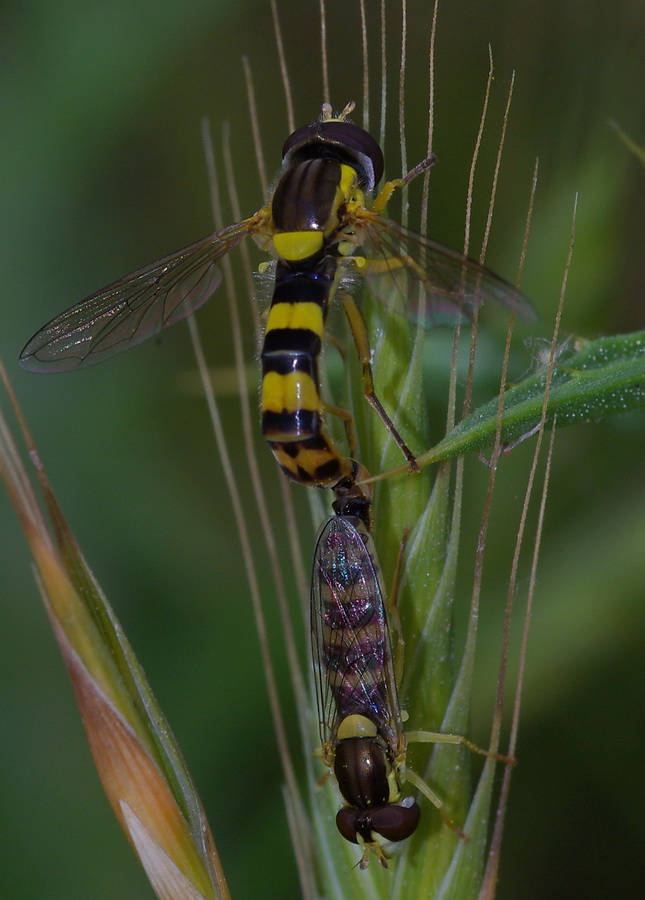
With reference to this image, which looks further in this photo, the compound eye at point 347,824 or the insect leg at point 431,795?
the compound eye at point 347,824

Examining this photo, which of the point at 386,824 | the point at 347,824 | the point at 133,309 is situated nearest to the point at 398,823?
the point at 386,824

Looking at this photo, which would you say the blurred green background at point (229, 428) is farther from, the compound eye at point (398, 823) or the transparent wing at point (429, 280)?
the compound eye at point (398, 823)

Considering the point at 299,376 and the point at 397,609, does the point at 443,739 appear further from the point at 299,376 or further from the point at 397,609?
the point at 299,376

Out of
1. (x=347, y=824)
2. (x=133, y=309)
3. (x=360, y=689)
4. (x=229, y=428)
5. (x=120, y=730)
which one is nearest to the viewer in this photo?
(x=120, y=730)

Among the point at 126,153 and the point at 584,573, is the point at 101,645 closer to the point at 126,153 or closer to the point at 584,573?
the point at 584,573

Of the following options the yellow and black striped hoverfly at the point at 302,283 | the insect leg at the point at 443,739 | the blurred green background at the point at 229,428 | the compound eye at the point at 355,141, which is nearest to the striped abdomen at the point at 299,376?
the yellow and black striped hoverfly at the point at 302,283

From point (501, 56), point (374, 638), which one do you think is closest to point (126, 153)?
point (501, 56)

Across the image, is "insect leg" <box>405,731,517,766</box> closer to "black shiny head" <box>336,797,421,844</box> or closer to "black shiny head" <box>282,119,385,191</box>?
"black shiny head" <box>336,797,421,844</box>

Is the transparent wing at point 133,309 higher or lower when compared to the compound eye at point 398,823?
higher

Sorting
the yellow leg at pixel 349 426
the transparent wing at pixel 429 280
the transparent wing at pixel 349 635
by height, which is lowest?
the transparent wing at pixel 349 635
